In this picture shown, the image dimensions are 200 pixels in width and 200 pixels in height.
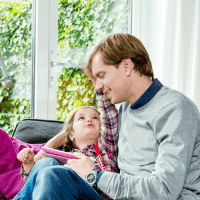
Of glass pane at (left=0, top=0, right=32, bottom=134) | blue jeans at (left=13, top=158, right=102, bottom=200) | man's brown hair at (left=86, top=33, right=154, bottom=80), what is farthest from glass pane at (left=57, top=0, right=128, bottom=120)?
blue jeans at (left=13, top=158, right=102, bottom=200)

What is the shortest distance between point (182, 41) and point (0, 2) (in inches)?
61.4

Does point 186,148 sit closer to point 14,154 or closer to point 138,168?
point 138,168

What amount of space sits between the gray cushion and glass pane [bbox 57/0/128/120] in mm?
570

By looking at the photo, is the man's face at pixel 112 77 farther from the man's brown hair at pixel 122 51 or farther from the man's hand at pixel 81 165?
the man's hand at pixel 81 165

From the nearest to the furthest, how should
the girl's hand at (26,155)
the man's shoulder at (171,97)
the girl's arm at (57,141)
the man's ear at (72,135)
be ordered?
the man's shoulder at (171,97), the girl's hand at (26,155), the girl's arm at (57,141), the man's ear at (72,135)

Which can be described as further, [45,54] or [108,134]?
[45,54]

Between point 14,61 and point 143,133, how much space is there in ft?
4.47

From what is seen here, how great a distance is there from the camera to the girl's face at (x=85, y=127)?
4.81 feet

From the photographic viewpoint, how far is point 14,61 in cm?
201

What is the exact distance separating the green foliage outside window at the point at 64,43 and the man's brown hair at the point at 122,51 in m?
1.03

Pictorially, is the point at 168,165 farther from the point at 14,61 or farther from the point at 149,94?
the point at 14,61

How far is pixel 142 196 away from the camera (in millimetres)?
872

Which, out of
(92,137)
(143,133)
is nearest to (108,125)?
(92,137)

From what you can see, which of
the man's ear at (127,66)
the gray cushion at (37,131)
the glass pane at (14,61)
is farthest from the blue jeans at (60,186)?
the glass pane at (14,61)
